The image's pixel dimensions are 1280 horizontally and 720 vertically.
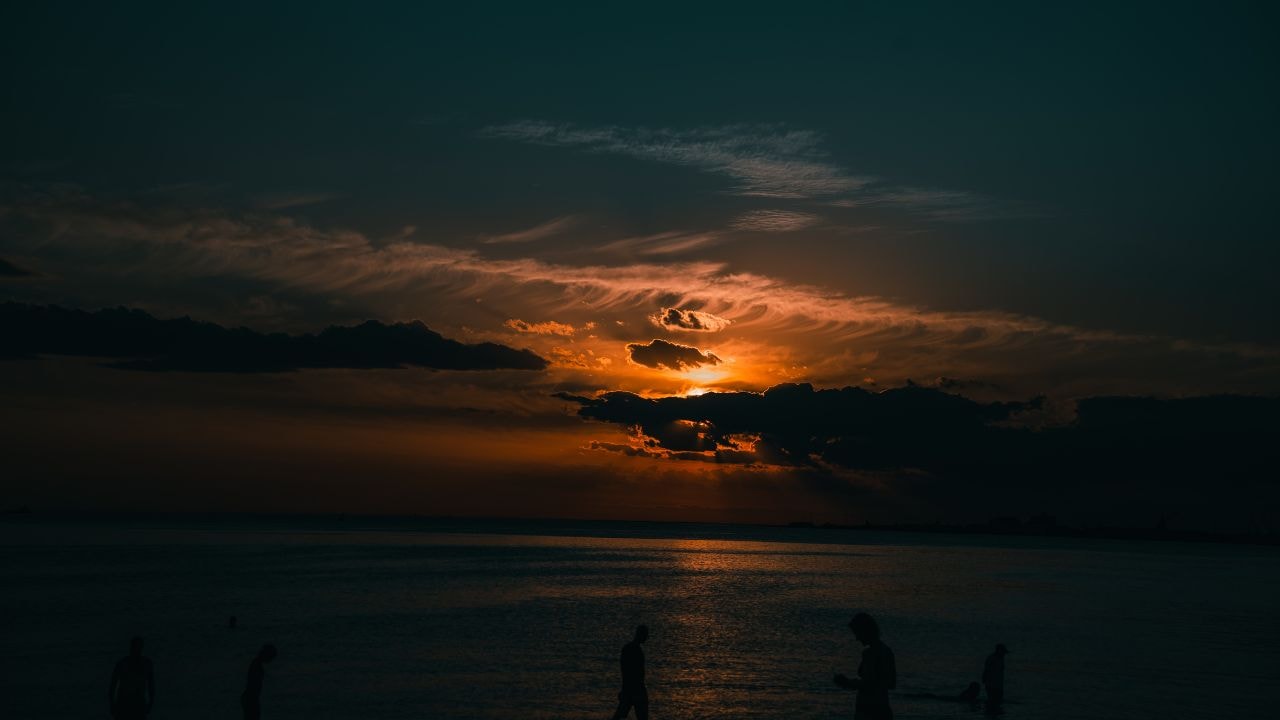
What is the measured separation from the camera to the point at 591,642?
49.3 meters

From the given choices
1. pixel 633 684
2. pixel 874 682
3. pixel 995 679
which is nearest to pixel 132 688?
pixel 633 684

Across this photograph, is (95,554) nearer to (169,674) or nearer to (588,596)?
(588,596)

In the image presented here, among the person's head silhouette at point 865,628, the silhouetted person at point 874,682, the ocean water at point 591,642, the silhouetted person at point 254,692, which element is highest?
the person's head silhouette at point 865,628

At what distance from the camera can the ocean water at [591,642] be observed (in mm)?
33188

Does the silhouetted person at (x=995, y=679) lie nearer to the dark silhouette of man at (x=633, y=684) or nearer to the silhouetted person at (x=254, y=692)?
the dark silhouette of man at (x=633, y=684)

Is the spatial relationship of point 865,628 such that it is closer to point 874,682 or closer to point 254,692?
point 874,682

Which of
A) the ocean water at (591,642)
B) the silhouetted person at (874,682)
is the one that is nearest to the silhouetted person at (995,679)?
the ocean water at (591,642)

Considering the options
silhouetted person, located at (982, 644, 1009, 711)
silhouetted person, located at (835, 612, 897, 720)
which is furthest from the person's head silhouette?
silhouetted person, located at (982, 644, 1009, 711)

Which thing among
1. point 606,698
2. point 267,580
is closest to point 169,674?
point 606,698

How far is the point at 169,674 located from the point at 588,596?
44504 millimetres

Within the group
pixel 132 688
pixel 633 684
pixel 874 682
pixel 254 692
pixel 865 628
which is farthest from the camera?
pixel 633 684

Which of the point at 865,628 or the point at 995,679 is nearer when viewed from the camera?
the point at 865,628

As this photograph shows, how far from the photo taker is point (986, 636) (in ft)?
182

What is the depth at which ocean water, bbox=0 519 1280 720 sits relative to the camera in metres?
33.2
